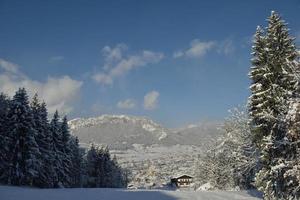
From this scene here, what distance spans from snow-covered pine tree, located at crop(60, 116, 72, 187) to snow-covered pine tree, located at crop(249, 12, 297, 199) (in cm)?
3520

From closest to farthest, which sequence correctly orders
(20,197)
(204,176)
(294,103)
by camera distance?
1. (294,103)
2. (20,197)
3. (204,176)

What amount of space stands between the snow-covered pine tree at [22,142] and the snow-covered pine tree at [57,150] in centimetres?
639

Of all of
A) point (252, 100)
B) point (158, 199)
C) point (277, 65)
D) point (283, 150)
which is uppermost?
point (277, 65)

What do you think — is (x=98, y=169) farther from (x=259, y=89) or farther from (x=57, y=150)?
(x=259, y=89)

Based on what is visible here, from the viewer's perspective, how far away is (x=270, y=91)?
3375cm

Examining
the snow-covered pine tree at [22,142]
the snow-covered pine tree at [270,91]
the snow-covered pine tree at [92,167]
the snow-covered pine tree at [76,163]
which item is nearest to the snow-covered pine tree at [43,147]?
the snow-covered pine tree at [22,142]

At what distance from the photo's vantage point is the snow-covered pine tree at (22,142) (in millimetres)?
53112

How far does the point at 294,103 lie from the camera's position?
74.9 feet

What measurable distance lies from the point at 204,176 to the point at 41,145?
42559 mm

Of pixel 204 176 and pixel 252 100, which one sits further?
pixel 204 176

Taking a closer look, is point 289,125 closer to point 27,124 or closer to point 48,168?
point 27,124

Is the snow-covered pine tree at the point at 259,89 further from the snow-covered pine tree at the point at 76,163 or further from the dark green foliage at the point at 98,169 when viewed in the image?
the dark green foliage at the point at 98,169

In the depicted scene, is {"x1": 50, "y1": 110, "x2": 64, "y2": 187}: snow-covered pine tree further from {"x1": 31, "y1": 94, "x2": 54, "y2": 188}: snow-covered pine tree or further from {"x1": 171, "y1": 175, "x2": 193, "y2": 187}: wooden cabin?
{"x1": 171, "y1": 175, "x2": 193, "y2": 187}: wooden cabin

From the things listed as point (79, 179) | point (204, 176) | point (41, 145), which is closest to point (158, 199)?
point (41, 145)
